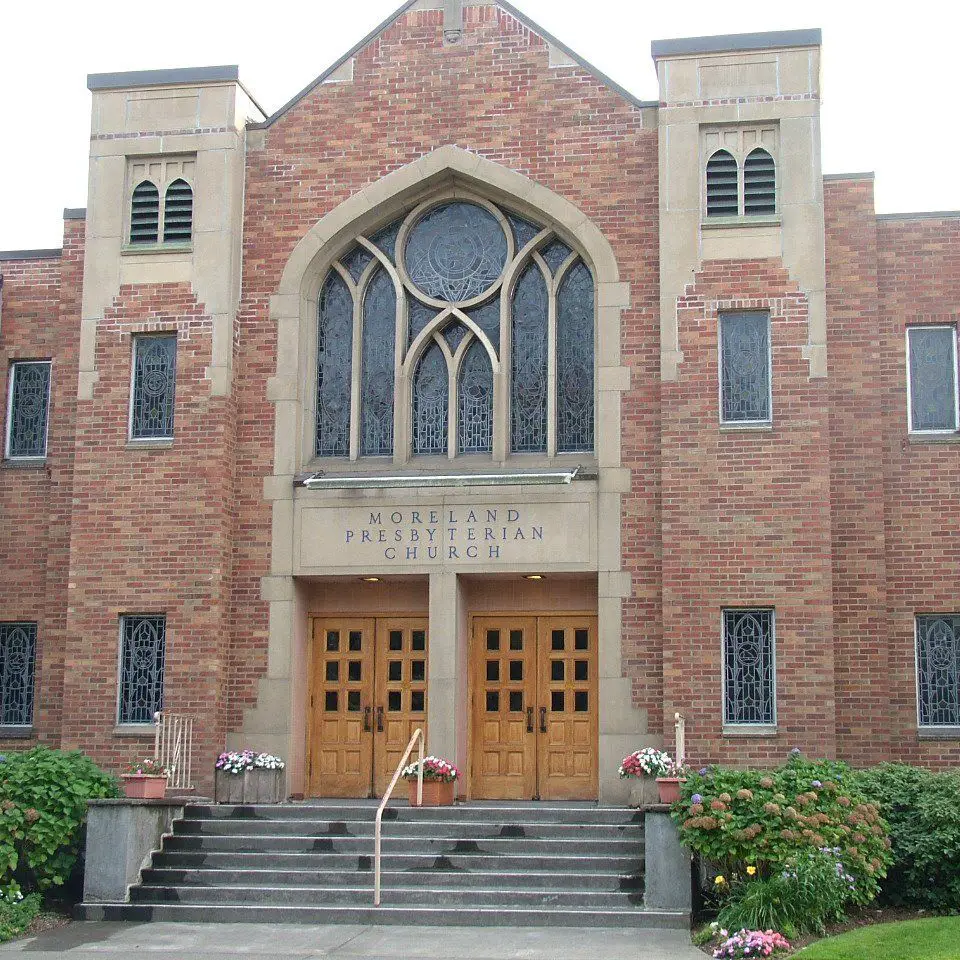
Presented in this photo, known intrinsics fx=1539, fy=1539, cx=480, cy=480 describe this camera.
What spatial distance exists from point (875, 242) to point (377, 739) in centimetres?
844

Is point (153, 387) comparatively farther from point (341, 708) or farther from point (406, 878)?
point (406, 878)

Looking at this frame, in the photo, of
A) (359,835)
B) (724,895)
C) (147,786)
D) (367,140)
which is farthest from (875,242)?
(147,786)

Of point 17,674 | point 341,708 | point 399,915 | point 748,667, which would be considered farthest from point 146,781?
point 748,667

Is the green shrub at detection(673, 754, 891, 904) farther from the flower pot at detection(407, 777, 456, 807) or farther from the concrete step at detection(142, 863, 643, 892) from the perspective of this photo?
the flower pot at detection(407, 777, 456, 807)

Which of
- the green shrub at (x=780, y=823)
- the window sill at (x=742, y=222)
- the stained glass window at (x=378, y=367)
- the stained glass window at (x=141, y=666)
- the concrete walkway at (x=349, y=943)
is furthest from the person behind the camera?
the stained glass window at (x=378, y=367)

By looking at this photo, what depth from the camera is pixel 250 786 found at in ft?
58.3

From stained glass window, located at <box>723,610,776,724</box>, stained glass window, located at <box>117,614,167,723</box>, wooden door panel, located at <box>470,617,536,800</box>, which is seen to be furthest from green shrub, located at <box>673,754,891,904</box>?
stained glass window, located at <box>117,614,167,723</box>

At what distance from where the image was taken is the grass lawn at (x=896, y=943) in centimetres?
1239

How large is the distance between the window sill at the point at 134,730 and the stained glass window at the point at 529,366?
5.42 meters

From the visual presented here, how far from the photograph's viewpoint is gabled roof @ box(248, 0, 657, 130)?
18.7 metres

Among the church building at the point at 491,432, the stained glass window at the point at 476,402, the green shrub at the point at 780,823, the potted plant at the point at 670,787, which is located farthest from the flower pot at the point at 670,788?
the stained glass window at the point at 476,402

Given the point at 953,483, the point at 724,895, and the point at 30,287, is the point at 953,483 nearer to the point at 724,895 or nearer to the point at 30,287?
the point at 724,895

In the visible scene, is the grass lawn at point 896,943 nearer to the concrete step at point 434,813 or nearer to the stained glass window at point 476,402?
the concrete step at point 434,813

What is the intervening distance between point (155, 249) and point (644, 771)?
8676 millimetres
